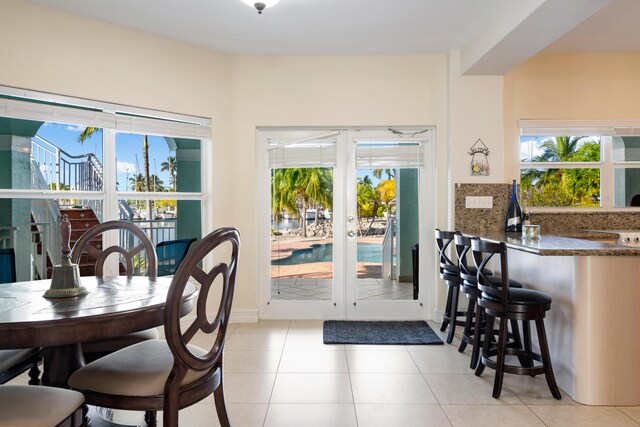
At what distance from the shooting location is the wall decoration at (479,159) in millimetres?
4066

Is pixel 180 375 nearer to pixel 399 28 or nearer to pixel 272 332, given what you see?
pixel 272 332

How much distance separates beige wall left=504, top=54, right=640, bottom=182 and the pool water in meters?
1.53

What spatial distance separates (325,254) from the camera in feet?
14.5

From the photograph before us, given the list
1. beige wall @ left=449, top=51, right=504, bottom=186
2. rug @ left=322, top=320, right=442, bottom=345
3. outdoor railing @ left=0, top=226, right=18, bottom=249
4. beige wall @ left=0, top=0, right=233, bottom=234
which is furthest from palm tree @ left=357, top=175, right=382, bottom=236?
outdoor railing @ left=0, top=226, right=18, bottom=249

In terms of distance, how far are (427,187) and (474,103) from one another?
92 centimetres

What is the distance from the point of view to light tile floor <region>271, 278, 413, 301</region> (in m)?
4.40

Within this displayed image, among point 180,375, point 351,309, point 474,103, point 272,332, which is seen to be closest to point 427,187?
point 474,103

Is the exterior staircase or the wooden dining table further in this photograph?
the exterior staircase

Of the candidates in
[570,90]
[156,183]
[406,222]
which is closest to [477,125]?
[570,90]

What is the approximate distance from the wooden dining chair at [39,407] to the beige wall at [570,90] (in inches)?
157

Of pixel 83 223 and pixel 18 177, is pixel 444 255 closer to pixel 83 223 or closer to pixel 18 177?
pixel 83 223

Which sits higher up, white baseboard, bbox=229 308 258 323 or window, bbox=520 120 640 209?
window, bbox=520 120 640 209

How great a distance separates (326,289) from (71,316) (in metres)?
3.16

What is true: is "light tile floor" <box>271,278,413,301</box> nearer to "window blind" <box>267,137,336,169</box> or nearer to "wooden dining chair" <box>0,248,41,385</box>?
"window blind" <box>267,137,336,169</box>
